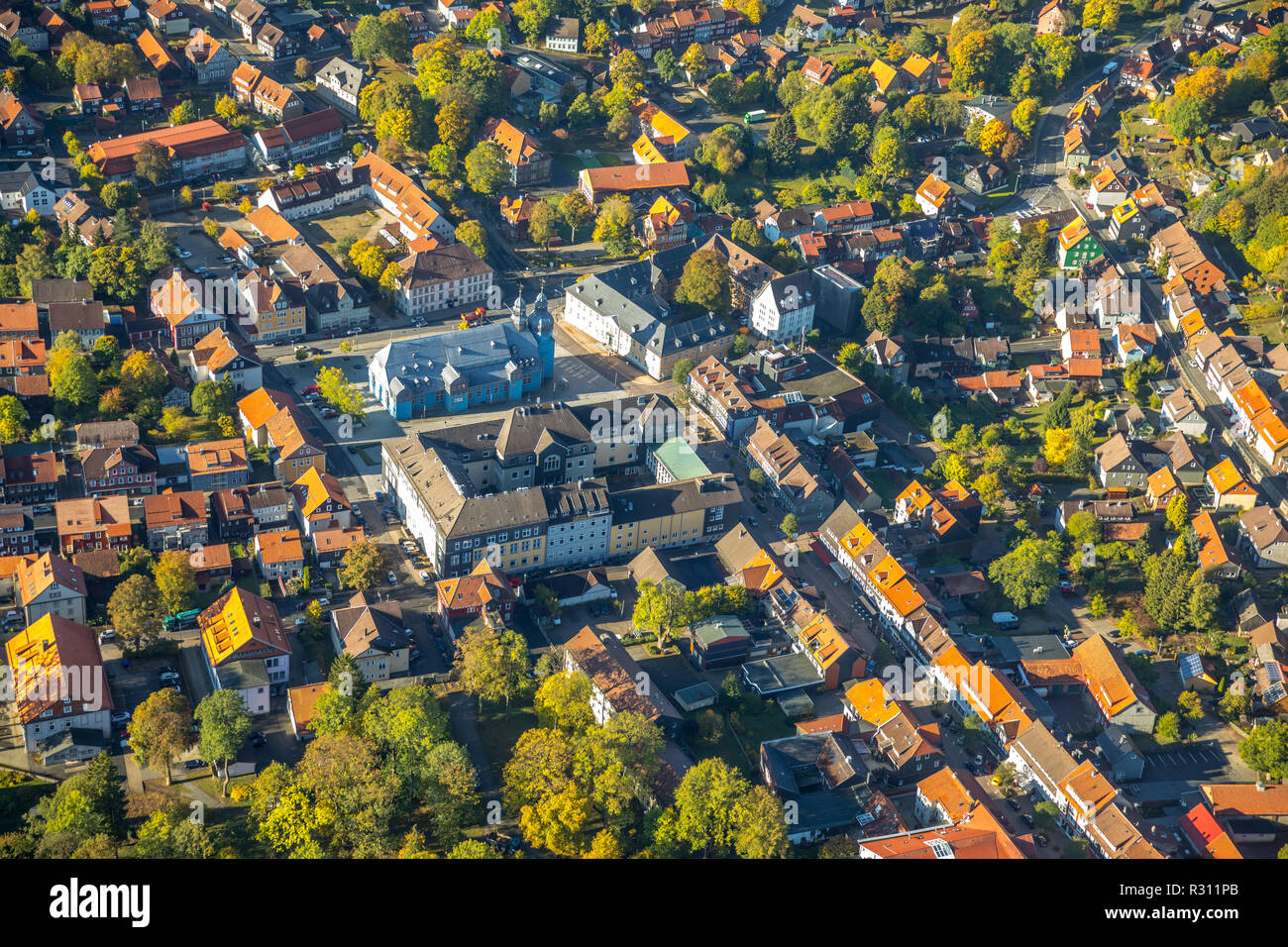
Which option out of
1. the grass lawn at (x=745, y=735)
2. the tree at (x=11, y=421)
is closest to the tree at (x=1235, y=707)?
the grass lawn at (x=745, y=735)

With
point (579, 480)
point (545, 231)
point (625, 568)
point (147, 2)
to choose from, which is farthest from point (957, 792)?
point (147, 2)

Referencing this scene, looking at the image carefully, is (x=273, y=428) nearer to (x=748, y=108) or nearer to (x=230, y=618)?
(x=230, y=618)

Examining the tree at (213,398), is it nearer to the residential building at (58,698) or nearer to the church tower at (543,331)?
the church tower at (543,331)

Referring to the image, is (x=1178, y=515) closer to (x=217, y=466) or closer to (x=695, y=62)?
(x=217, y=466)

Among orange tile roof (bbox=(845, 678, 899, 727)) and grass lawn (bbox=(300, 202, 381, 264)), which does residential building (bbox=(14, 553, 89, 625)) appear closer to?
orange tile roof (bbox=(845, 678, 899, 727))

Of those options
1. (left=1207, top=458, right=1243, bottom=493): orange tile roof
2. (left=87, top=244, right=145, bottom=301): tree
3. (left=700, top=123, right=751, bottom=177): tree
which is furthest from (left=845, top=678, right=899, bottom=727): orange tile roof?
(left=700, top=123, right=751, bottom=177): tree

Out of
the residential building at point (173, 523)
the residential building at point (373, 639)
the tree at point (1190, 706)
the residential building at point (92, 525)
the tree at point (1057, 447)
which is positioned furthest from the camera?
the tree at point (1057, 447)

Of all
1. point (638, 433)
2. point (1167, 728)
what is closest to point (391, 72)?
point (638, 433)
